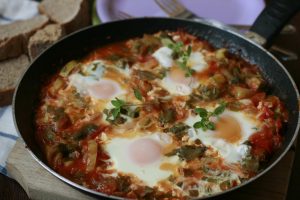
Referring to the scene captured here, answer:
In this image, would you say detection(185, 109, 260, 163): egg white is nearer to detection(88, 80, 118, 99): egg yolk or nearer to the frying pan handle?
detection(88, 80, 118, 99): egg yolk

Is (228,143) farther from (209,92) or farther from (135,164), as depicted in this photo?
(135,164)

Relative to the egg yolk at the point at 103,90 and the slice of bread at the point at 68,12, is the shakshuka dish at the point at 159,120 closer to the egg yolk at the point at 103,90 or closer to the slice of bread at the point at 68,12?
the egg yolk at the point at 103,90

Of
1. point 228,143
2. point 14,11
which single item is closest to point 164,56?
point 228,143

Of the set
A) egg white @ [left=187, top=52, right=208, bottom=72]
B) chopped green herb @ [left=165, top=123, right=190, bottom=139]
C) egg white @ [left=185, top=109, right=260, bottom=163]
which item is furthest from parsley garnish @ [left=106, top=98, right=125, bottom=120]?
egg white @ [left=187, top=52, right=208, bottom=72]

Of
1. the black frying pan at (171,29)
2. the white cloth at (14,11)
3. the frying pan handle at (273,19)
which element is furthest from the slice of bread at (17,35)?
the frying pan handle at (273,19)

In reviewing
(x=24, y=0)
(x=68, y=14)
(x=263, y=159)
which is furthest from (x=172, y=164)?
(x=24, y=0)

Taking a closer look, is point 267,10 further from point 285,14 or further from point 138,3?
point 138,3
